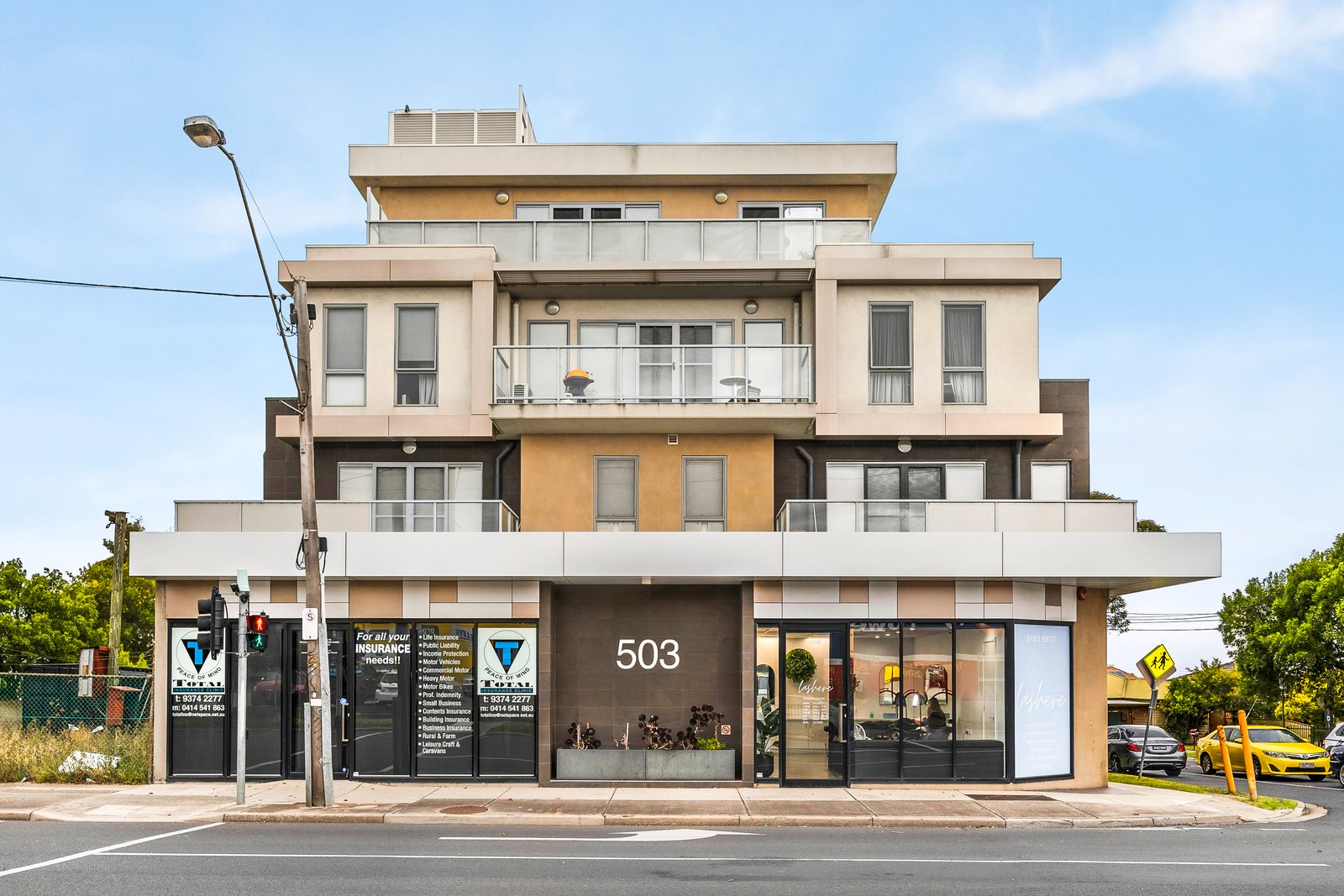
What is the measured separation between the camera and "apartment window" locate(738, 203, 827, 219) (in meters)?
27.3

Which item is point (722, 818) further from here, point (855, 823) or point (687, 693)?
point (687, 693)

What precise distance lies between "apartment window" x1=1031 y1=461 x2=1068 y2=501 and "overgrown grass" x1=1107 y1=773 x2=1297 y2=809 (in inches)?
234

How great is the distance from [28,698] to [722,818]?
1690 cm

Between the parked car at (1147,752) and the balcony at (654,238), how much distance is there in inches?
594

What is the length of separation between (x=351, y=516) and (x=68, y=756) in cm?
648

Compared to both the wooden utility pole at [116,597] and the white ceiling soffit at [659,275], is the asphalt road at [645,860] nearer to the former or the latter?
the white ceiling soffit at [659,275]

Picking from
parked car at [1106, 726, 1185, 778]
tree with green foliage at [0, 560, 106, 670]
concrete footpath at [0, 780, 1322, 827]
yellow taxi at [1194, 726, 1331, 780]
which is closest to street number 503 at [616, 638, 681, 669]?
concrete footpath at [0, 780, 1322, 827]

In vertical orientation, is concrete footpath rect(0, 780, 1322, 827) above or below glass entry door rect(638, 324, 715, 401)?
below

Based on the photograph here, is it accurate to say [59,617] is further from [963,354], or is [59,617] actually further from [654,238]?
[963,354]

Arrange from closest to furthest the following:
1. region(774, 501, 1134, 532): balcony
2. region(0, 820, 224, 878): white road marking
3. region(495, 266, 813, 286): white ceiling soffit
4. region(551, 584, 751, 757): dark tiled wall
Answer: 1. region(0, 820, 224, 878): white road marking
2. region(774, 501, 1134, 532): balcony
3. region(551, 584, 751, 757): dark tiled wall
4. region(495, 266, 813, 286): white ceiling soffit

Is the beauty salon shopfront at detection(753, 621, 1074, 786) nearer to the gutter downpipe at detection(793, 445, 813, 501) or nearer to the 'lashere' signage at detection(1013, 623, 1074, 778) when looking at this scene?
the 'lashere' signage at detection(1013, 623, 1074, 778)

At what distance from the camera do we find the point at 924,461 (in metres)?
24.9

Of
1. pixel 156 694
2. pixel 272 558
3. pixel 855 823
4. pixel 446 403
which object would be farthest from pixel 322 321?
pixel 855 823

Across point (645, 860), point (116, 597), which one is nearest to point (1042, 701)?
point (645, 860)
